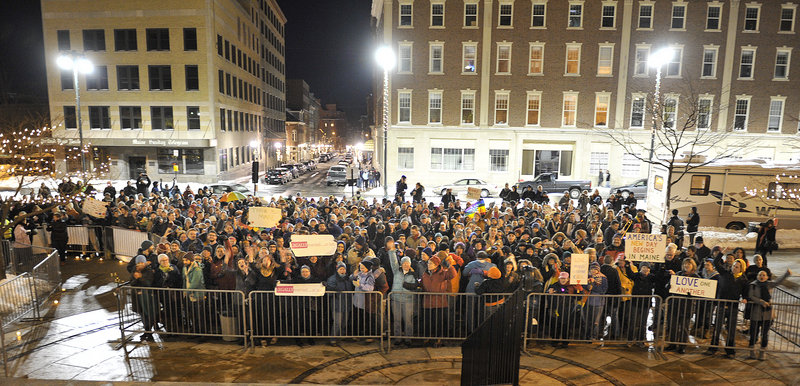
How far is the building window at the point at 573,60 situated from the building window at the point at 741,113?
12131mm

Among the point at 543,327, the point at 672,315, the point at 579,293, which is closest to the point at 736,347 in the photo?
the point at 672,315

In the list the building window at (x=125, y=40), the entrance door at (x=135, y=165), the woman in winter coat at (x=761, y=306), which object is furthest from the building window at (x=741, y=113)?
the entrance door at (x=135, y=165)

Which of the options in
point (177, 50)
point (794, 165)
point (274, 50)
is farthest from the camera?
point (274, 50)

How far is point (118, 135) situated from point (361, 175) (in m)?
21.8

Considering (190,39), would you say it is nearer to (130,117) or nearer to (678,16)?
(130,117)

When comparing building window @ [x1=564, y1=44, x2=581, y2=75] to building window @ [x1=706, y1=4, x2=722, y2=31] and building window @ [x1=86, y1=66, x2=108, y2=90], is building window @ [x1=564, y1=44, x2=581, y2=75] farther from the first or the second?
building window @ [x1=86, y1=66, x2=108, y2=90]

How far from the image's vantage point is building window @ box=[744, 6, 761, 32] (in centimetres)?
3428

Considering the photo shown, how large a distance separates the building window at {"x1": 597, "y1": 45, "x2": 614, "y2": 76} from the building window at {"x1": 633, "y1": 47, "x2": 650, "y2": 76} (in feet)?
6.02

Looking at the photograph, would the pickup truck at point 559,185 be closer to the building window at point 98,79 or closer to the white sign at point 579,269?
the white sign at point 579,269

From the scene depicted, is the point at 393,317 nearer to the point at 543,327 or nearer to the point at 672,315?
the point at 543,327

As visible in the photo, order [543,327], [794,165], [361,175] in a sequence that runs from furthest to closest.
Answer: [361,175], [794,165], [543,327]

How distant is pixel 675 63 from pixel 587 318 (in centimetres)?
3404

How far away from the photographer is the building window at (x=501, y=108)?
118ft

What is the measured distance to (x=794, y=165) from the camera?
62.5 ft
